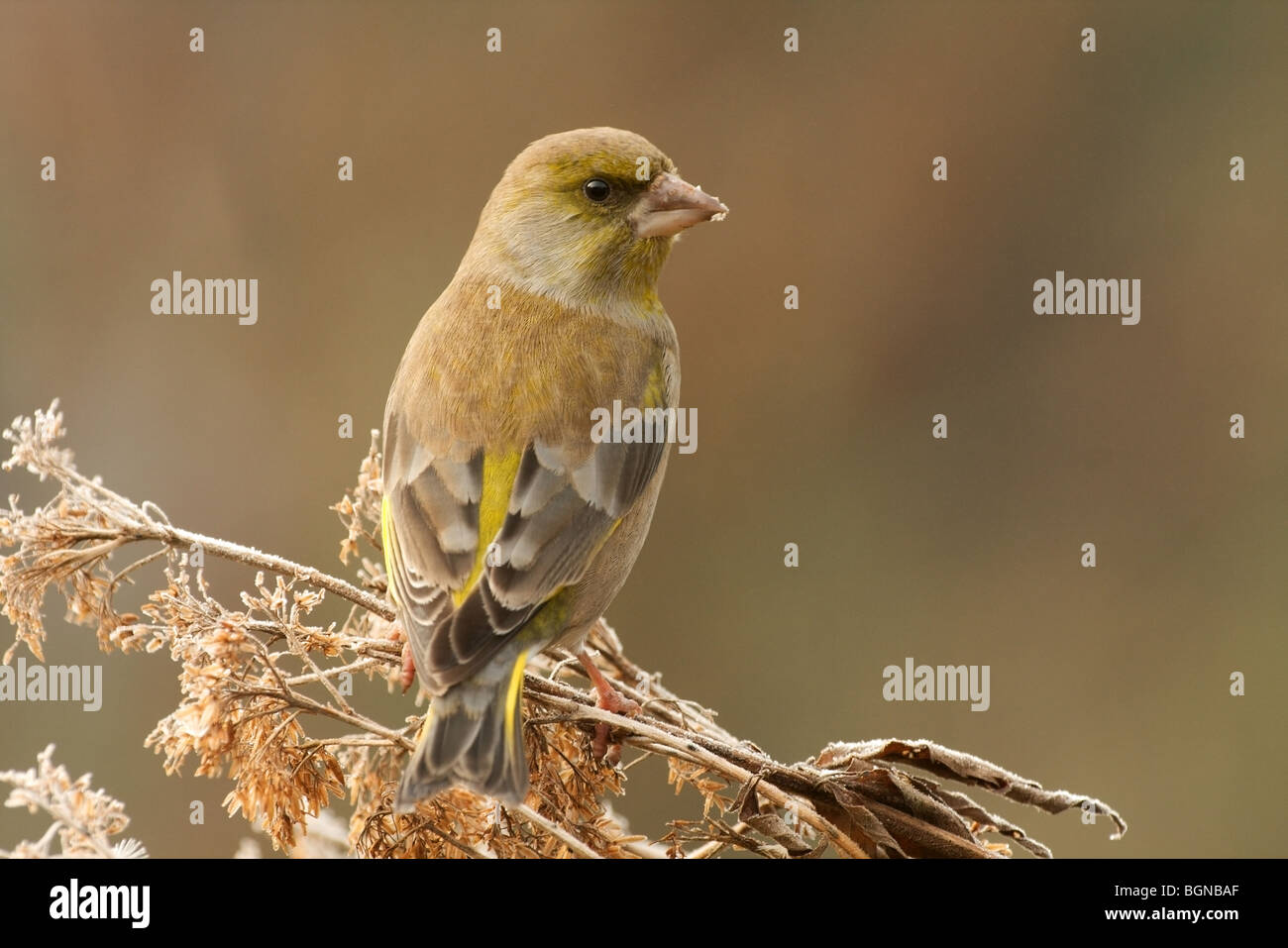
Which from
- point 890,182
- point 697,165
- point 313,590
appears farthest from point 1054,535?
point 313,590

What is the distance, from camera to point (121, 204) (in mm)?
6781

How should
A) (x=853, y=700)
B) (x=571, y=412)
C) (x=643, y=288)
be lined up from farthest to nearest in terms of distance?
(x=853, y=700) < (x=643, y=288) < (x=571, y=412)

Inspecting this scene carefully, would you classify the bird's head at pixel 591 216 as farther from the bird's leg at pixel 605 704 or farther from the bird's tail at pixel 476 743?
the bird's tail at pixel 476 743

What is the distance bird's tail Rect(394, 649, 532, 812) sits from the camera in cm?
284

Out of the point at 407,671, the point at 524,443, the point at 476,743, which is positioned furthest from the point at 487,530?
the point at 476,743

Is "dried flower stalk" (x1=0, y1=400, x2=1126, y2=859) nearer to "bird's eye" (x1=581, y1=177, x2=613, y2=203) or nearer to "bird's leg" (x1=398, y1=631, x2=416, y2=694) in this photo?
"bird's leg" (x1=398, y1=631, x2=416, y2=694)

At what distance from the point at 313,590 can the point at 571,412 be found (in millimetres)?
982

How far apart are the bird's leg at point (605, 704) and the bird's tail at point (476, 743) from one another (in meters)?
0.19

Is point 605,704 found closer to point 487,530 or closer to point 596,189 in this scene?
point 487,530

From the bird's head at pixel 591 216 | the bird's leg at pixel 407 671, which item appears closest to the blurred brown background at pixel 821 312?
the bird's head at pixel 591 216

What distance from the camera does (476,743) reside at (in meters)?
2.97

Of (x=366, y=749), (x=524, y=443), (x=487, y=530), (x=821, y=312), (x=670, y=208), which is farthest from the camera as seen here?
(x=821, y=312)

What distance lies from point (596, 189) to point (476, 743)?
2.05m

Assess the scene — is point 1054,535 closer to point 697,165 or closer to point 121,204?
point 697,165
